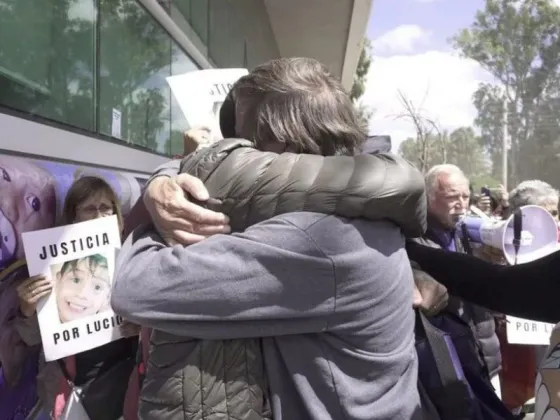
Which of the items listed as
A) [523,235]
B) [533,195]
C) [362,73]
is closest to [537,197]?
[533,195]

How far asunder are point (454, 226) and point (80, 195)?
189 cm

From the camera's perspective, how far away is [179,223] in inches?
46.8

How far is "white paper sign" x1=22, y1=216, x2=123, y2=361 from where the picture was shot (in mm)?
1652

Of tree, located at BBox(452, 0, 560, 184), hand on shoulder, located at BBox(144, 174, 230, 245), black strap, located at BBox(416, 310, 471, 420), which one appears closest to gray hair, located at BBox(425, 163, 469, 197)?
black strap, located at BBox(416, 310, 471, 420)

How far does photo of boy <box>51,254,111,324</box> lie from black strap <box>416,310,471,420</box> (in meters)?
0.88

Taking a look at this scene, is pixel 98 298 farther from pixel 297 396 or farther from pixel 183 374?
pixel 297 396

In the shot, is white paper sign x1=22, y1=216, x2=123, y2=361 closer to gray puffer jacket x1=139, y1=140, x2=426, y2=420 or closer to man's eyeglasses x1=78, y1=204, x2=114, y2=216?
man's eyeglasses x1=78, y1=204, x2=114, y2=216

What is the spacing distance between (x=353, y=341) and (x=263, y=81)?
57 cm

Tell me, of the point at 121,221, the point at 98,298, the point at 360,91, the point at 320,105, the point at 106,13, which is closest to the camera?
the point at 320,105

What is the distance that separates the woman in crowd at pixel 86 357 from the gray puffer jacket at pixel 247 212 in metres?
0.60

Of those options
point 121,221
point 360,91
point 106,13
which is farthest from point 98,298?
point 360,91

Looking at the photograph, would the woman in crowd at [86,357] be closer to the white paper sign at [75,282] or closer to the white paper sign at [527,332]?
the white paper sign at [75,282]

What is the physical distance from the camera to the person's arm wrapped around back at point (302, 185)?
3.76 ft

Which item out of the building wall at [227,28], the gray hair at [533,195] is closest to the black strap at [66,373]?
the gray hair at [533,195]
